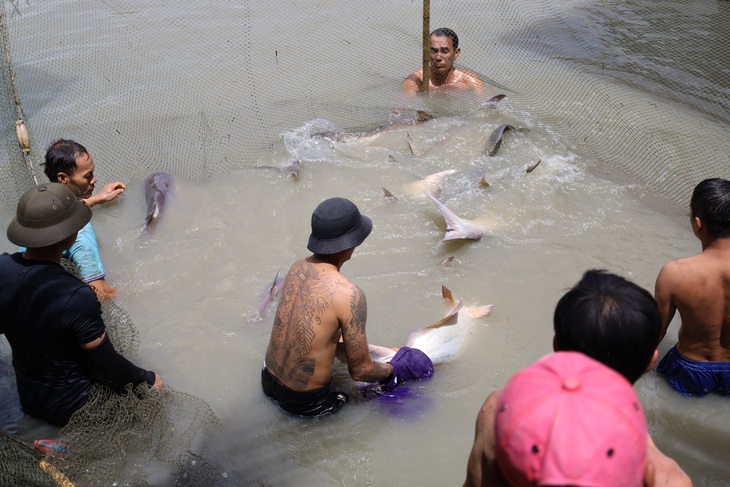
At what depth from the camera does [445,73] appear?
7617 millimetres

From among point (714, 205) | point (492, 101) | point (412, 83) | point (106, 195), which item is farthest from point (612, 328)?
point (412, 83)

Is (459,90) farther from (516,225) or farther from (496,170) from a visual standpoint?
(516,225)

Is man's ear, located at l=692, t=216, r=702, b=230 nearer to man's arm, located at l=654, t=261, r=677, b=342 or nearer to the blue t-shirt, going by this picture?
man's arm, located at l=654, t=261, r=677, b=342

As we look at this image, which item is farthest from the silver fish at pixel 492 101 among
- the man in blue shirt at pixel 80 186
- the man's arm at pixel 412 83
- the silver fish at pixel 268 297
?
the man in blue shirt at pixel 80 186

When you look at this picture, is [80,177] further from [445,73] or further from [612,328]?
[445,73]

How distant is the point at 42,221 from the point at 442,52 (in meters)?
5.53

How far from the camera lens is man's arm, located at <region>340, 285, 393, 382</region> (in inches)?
132

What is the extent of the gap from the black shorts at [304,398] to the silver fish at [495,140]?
145 inches

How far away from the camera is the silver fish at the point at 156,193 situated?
18.6 ft

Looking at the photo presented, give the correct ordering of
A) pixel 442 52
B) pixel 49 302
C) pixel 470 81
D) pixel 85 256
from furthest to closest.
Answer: pixel 470 81 → pixel 442 52 → pixel 85 256 → pixel 49 302

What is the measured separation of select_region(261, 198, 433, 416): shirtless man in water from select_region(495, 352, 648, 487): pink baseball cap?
1.79 metres

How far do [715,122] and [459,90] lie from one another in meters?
2.99

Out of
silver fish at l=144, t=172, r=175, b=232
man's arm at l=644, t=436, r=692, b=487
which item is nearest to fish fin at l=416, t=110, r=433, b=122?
silver fish at l=144, t=172, r=175, b=232

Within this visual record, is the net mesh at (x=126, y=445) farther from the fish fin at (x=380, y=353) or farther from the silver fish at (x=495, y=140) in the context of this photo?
the silver fish at (x=495, y=140)
